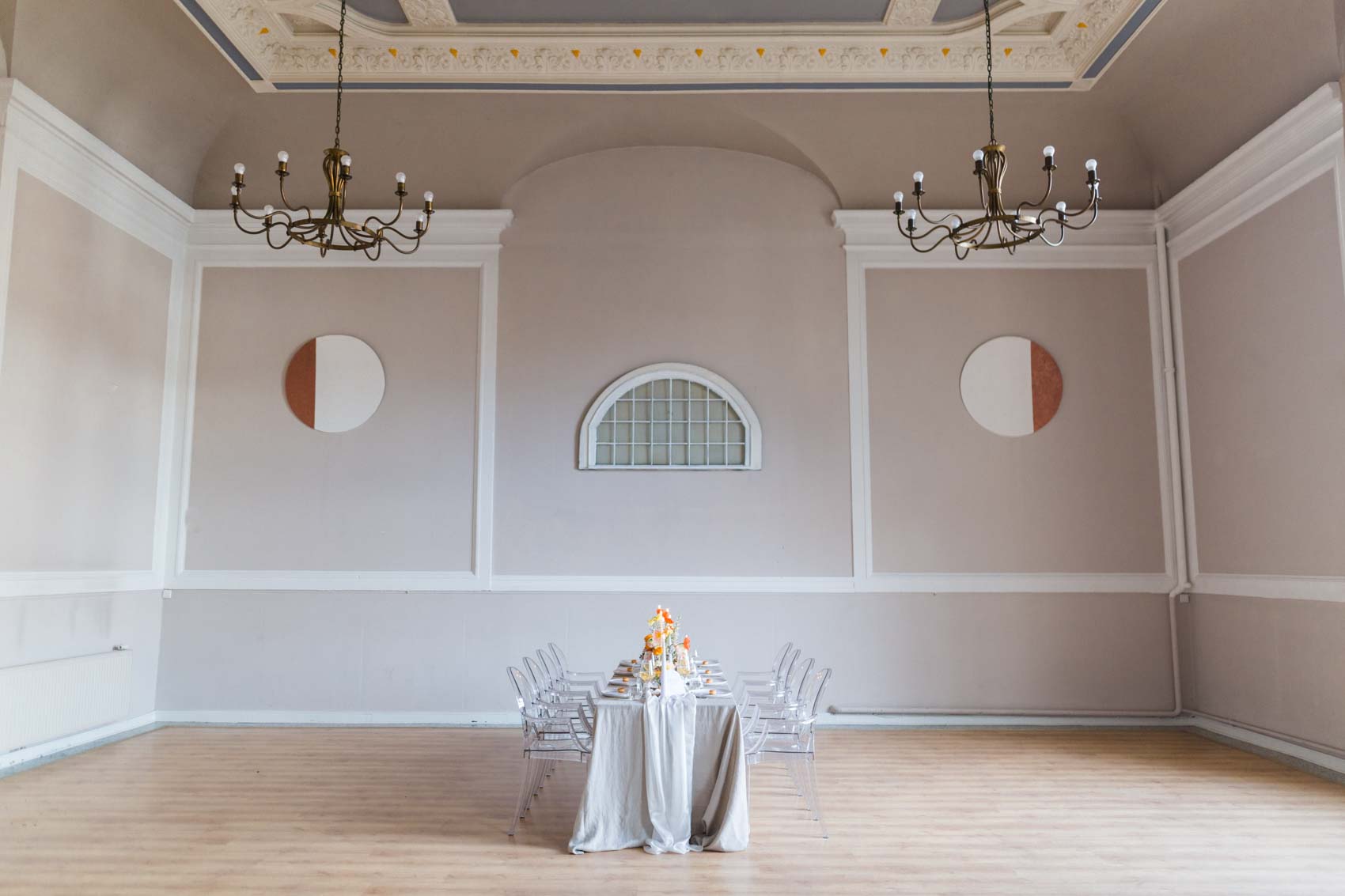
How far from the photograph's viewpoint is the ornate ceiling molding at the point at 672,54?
264 inches

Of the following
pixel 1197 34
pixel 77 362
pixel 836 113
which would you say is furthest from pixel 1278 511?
pixel 77 362

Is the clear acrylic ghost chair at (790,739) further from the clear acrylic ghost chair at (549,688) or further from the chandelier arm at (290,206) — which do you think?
the chandelier arm at (290,206)

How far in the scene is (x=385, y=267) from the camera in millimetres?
7590

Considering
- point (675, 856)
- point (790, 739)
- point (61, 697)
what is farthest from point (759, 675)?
point (61, 697)

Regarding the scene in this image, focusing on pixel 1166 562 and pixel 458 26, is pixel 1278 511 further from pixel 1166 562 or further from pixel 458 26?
pixel 458 26

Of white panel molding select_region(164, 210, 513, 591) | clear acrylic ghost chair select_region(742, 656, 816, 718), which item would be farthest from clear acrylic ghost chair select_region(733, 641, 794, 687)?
white panel molding select_region(164, 210, 513, 591)

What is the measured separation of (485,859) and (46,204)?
5017 millimetres

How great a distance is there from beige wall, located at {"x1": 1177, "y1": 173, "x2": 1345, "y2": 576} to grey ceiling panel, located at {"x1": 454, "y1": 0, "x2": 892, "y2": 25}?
315 centimetres

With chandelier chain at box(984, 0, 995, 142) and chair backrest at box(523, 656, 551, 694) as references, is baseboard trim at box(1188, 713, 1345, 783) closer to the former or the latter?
chandelier chain at box(984, 0, 995, 142)

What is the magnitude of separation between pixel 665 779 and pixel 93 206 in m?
5.53

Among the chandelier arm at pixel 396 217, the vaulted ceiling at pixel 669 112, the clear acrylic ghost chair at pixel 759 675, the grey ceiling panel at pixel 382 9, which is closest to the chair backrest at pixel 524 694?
the clear acrylic ghost chair at pixel 759 675

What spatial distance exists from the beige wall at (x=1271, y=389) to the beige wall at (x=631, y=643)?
1.16m

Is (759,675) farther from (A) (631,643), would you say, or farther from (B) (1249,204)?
(B) (1249,204)

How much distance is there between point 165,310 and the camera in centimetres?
729
